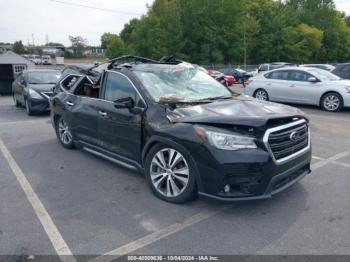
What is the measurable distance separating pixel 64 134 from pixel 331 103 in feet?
28.2

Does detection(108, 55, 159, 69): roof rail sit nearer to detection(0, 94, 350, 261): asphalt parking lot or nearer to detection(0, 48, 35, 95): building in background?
detection(0, 94, 350, 261): asphalt parking lot

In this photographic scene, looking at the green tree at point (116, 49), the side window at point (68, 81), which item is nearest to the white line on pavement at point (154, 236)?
the side window at point (68, 81)

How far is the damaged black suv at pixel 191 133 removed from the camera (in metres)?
3.56

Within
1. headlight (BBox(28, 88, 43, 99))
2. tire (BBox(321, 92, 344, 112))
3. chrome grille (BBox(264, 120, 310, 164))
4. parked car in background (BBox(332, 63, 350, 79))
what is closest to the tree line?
parked car in background (BBox(332, 63, 350, 79))

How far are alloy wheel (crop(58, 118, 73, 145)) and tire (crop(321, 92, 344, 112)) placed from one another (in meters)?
8.51

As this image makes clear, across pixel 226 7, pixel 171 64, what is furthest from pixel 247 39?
pixel 171 64

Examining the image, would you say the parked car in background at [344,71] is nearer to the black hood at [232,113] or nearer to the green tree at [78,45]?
the black hood at [232,113]

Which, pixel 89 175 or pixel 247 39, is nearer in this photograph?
pixel 89 175

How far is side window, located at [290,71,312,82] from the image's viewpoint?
11727mm

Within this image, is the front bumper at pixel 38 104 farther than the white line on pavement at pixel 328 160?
Yes

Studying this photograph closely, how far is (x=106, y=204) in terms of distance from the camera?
414 cm

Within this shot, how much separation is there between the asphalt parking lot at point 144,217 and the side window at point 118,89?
1174 millimetres

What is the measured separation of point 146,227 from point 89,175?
6.21 feet

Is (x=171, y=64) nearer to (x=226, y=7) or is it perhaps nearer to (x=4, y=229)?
(x=4, y=229)
